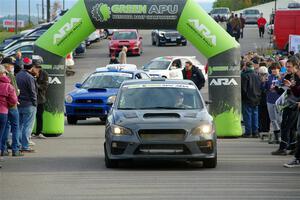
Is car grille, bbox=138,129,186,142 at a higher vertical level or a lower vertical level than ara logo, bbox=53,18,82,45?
lower

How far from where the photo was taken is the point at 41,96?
21.5 metres

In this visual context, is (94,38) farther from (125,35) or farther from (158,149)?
(158,149)

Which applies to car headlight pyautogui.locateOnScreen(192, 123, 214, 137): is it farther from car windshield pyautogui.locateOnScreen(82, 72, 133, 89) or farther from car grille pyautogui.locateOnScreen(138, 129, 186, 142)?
car windshield pyautogui.locateOnScreen(82, 72, 133, 89)

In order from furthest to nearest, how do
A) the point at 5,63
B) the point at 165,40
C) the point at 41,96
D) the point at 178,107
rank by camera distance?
1. the point at 165,40
2. the point at 41,96
3. the point at 5,63
4. the point at 178,107

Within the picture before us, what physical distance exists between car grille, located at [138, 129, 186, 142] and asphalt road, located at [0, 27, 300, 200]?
497mm

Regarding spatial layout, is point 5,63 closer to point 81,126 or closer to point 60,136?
point 60,136

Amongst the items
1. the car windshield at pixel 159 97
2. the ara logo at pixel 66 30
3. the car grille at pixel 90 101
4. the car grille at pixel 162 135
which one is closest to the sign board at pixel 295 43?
the car grille at pixel 90 101

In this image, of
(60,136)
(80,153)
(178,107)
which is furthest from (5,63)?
(60,136)

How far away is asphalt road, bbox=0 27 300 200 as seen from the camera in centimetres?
1308

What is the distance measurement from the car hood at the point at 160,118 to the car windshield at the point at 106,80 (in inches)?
418

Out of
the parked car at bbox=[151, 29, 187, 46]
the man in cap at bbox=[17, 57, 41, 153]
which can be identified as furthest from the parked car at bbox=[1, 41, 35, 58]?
the man in cap at bbox=[17, 57, 41, 153]

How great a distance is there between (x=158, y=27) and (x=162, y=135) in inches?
278

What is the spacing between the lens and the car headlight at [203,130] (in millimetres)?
15844

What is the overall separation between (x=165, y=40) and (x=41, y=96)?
45878mm
